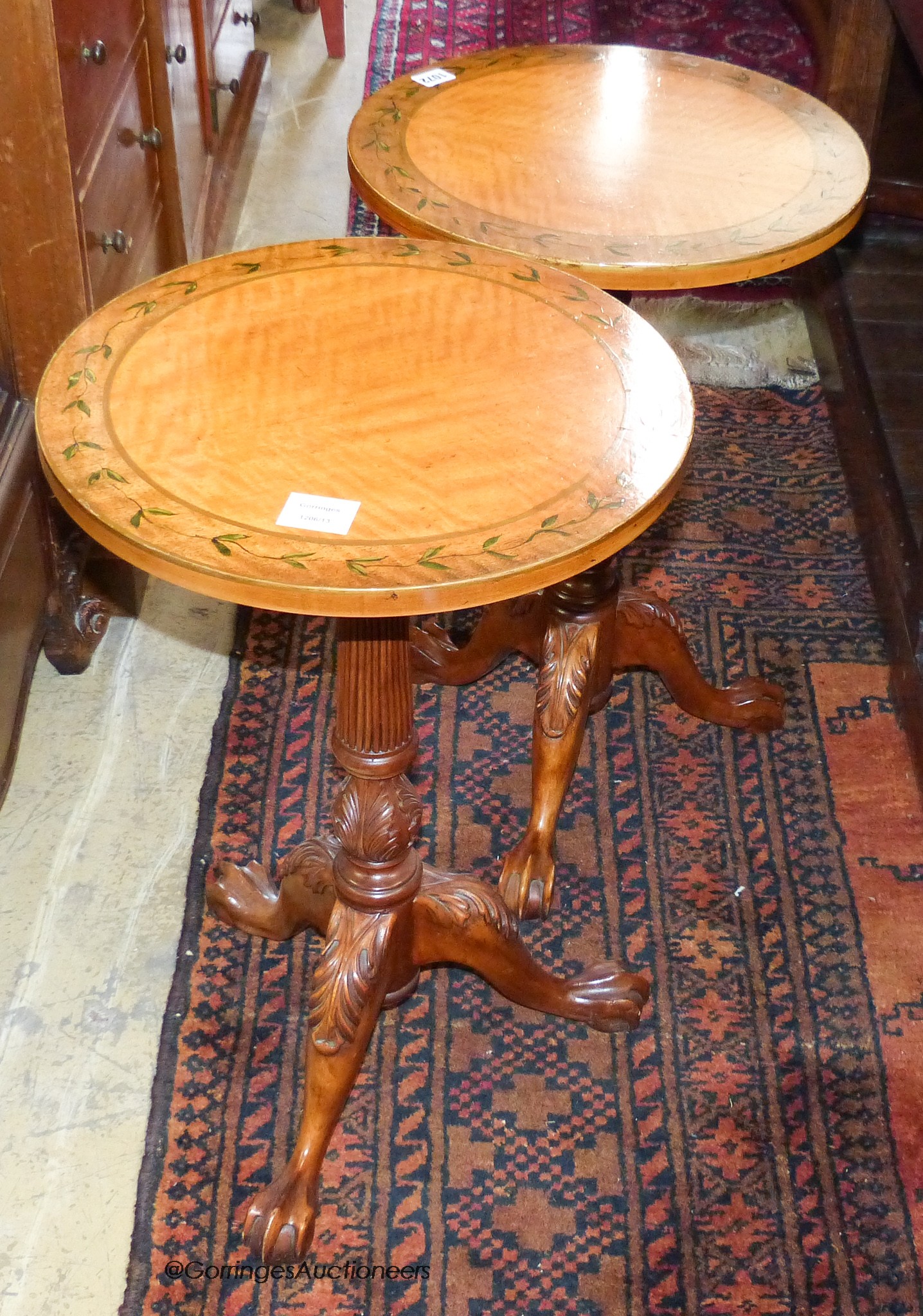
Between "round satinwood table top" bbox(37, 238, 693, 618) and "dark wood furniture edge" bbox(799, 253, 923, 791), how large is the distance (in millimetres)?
1018

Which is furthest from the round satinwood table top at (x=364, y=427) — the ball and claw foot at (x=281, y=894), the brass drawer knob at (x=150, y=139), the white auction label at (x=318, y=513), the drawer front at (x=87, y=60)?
the brass drawer knob at (x=150, y=139)

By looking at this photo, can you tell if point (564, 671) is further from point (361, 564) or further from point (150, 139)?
point (150, 139)

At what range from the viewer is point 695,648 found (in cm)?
249

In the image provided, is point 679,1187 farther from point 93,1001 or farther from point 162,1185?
point 93,1001

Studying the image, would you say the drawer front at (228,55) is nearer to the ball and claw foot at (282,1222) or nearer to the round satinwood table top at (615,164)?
the round satinwood table top at (615,164)

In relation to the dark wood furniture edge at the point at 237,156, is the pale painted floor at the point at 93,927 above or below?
below

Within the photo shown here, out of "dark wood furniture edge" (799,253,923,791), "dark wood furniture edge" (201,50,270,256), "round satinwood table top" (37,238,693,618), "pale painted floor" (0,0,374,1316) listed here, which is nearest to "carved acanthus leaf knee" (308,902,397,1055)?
"pale painted floor" (0,0,374,1316)

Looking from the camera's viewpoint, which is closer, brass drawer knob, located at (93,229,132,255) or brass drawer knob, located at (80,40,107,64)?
brass drawer knob, located at (80,40,107,64)

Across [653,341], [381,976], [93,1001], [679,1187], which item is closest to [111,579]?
[93,1001]

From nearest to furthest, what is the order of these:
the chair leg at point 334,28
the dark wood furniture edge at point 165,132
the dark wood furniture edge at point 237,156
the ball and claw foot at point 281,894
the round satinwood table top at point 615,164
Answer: the round satinwood table top at point 615,164, the ball and claw foot at point 281,894, the dark wood furniture edge at point 165,132, the dark wood furniture edge at point 237,156, the chair leg at point 334,28

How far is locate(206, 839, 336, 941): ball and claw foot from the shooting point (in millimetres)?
1844

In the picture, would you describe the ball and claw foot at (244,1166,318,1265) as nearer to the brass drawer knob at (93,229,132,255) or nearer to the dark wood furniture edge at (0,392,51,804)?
the dark wood furniture edge at (0,392,51,804)

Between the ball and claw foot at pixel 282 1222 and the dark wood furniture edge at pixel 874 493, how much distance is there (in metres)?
1.20

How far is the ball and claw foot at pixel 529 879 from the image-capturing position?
6.59 ft
